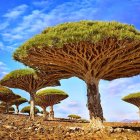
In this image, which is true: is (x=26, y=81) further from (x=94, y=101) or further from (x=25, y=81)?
(x=94, y=101)

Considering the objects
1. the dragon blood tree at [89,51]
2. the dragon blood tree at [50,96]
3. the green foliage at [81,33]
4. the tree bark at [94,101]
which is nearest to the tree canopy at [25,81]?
the dragon blood tree at [50,96]

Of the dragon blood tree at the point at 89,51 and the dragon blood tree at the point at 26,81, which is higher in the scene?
the dragon blood tree at the point at 26,81

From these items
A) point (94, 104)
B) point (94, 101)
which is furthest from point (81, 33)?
point (94, 104)

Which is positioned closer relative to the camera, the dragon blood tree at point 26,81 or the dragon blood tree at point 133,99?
the dragon blood tree at point 26,81

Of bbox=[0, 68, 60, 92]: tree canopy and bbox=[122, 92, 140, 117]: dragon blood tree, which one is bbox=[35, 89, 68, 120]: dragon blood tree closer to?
bbox=[0, 68, 60, 92]: tree canopy

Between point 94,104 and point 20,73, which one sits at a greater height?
point 20,73

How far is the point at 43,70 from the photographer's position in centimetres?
2359

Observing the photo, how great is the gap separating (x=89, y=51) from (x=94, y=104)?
3869 millimetres

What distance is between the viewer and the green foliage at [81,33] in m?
17.8

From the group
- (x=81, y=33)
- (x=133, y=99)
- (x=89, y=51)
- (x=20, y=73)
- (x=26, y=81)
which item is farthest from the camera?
(x=133, y=99)

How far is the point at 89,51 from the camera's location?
62.9 feet

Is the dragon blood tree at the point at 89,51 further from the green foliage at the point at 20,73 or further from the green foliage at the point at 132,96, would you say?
the green foliage at the point at 132,96

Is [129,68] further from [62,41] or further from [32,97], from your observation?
[32,97]

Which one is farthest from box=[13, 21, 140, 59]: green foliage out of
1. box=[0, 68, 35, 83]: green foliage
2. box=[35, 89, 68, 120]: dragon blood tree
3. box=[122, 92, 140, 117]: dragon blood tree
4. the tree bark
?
box=[122, 92, 140, 117]: dragon blood tree
